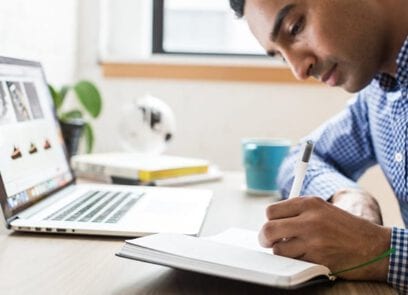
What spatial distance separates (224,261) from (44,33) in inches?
49.0

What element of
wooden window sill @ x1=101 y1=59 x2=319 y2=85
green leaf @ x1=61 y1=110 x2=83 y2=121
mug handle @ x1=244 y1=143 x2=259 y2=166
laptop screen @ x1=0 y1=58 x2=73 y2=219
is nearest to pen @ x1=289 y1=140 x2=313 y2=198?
laptop screen @ x1=0 y1=58 x2=73 y2=219

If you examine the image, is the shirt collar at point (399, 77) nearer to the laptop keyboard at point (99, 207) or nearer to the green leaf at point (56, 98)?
the laptop keyboard at point (99, 207)

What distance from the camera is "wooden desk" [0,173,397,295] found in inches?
25.4

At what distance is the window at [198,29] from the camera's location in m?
2.31

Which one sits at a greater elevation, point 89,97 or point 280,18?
point 280,18

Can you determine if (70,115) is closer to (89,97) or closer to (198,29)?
(89,97)

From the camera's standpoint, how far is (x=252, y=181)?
139 centimetres

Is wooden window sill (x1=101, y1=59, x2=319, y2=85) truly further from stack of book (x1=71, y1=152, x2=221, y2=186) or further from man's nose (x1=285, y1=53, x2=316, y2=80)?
man's nose (x1=285, y1=53, x2=316, y2=80)

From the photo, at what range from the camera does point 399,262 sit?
719 mm

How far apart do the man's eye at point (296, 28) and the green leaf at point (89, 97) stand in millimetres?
627

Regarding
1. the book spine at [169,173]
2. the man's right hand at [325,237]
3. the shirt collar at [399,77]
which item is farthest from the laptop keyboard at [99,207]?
the shirt collar at [399,77]

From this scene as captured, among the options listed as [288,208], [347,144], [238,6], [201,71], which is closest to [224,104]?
[201,71]

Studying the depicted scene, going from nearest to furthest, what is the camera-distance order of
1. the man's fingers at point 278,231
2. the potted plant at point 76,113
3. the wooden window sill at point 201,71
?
the man's fingers at point 278,231 < the potted plant at point 76,113 < the wooden window sill at point 201,71

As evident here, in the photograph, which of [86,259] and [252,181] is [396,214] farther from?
[86,259]
